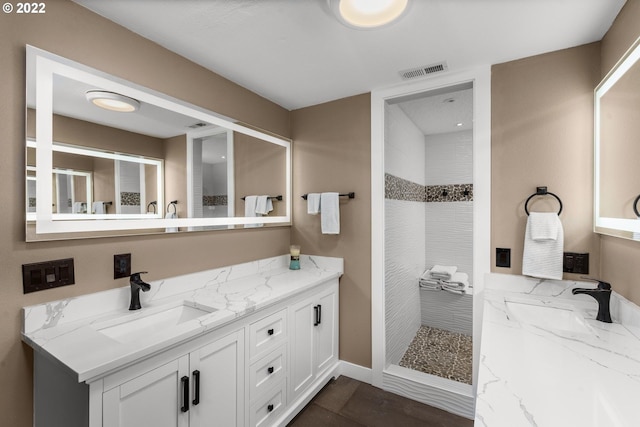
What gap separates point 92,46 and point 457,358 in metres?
3.49

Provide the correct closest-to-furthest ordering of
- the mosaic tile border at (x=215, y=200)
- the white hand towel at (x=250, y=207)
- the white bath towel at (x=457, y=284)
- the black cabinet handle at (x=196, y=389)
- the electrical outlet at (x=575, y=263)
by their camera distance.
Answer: the black cabinet handle at (x=196, y=389), the electrical outlet at (x=575, y=263), the mosaic tile border at (x=215, y=200), the white hand towel at (x=250, y=207), the white bath towel at (x=457, y=284)

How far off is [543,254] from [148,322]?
2.25 meters

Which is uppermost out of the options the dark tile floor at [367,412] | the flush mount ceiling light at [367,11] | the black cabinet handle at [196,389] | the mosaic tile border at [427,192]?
the flush mount ceiling light at [367,11]

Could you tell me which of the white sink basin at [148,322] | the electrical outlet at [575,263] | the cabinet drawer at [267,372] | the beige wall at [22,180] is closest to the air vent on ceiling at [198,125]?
the beige wall at [22,180]

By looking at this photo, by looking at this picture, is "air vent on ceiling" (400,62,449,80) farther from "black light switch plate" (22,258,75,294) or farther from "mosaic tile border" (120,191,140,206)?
"black light switch plate" (22,258,75,294)

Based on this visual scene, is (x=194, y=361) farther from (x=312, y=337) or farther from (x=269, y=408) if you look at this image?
(x=312, y=337)

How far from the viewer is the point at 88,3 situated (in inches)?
53.4

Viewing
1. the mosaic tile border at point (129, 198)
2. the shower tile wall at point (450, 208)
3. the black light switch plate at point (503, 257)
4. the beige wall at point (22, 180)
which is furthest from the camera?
the shower tile wall at point (450, 208)

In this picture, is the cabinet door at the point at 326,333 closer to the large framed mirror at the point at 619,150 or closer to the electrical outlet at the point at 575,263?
the electrical outlet at the point at 575,263

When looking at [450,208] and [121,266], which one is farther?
[450,208]

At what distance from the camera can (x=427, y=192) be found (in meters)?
3.49

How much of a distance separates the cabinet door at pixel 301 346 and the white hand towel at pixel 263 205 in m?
0.85

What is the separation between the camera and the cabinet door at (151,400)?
1.02 metres

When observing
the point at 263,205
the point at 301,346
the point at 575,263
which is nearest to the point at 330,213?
the point at 263,205
